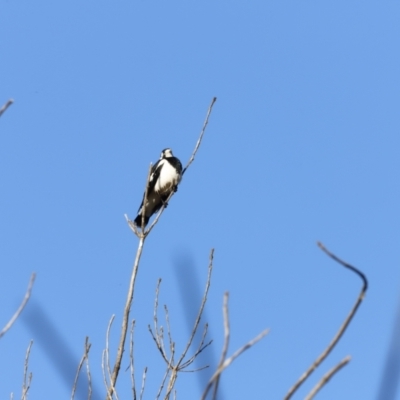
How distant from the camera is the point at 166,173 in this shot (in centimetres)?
898

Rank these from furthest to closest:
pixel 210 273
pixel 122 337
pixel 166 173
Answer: pixel 166 173, pixel 210 273, pixel 122 337

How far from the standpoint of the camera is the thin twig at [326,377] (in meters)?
0.94

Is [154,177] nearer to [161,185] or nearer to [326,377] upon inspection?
[161,185]

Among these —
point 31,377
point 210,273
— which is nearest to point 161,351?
point 210,273

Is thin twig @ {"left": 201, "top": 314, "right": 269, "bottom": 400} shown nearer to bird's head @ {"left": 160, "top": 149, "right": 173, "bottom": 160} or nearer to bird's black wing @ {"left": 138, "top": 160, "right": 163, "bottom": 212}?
bird's black wing @ {"left": 138, "top": 160, "right": 163, "bottom": 212}

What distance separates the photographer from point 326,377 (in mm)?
996

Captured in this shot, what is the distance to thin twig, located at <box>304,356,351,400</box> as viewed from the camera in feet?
3.10

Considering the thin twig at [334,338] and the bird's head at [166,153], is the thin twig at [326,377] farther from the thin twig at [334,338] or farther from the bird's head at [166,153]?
the bird's head at [166,153]

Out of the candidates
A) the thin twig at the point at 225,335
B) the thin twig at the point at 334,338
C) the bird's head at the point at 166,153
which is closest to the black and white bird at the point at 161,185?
the bird's head at the point at 166,153

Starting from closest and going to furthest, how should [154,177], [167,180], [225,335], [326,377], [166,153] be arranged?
[326,377] → [225,335] → [167,180] → [154,177] → [166,153]

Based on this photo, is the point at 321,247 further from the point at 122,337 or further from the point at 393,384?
the point at 122,337

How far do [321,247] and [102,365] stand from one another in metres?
2.63

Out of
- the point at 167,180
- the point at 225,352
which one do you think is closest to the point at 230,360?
the point at 225,352

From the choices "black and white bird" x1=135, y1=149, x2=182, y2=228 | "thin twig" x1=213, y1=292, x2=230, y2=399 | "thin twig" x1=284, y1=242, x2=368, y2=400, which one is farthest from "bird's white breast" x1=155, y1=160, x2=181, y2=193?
"thin twig" x1=284, y1=242, x2=368, y2=400
